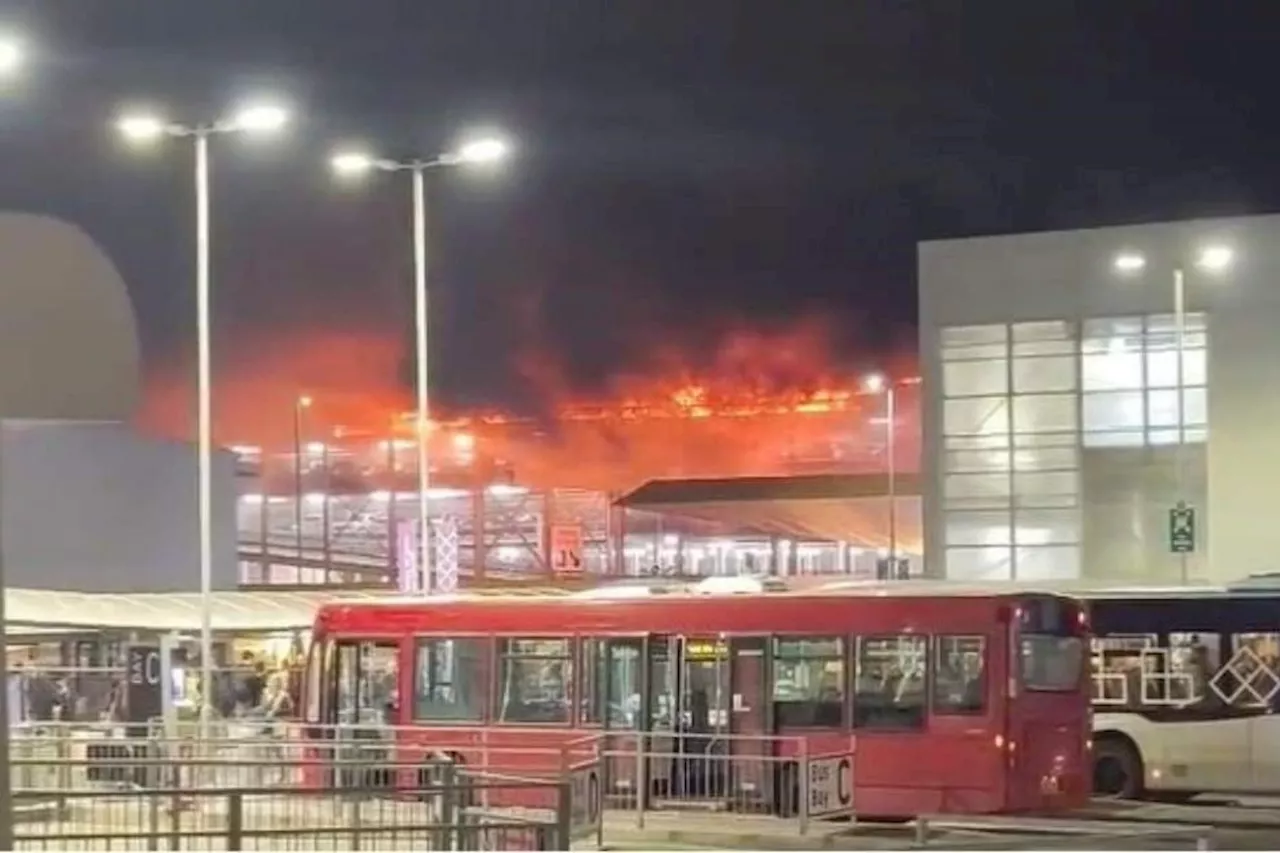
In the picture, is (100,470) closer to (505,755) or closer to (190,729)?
(190,729)

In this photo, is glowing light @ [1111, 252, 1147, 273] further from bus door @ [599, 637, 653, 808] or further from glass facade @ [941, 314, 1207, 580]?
bus door @ [599, 637, 653, 808]

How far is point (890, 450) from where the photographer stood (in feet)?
212

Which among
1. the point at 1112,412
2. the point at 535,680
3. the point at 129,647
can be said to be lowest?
the point at 129,647

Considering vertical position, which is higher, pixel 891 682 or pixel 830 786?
pixel 891 682

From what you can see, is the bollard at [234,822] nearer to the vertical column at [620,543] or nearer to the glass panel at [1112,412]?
the glass panel at [1112,412]

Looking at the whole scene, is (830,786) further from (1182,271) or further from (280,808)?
(1182,271)

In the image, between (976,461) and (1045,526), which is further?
(976,461)

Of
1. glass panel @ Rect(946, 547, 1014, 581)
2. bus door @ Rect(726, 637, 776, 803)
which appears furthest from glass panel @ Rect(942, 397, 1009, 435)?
bus door @ Rect(726, 637, 776, 803)

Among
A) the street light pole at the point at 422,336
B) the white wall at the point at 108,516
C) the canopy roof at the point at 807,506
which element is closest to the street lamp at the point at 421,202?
the street light pole at the point at 422,336

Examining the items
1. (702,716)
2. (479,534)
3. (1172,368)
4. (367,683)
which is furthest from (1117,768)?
(479,534)

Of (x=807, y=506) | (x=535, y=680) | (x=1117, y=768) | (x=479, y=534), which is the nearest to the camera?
(x=535, y=680)

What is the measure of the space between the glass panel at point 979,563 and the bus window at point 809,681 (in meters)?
26.6

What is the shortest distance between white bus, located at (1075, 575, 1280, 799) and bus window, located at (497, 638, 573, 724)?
292 inches

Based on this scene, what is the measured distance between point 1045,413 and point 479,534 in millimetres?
30884
